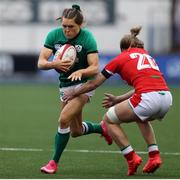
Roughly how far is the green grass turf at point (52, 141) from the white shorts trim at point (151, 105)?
73cm

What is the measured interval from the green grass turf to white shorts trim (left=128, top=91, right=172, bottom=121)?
729mm

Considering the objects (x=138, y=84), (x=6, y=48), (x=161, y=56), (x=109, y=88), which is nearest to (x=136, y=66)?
(x=138, y=84)

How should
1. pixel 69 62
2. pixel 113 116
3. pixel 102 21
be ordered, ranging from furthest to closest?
pixel 102 21 < pixel 69 62 < pixel 113 116

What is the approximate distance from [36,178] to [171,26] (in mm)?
25143

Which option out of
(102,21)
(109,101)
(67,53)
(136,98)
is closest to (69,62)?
(67,53)

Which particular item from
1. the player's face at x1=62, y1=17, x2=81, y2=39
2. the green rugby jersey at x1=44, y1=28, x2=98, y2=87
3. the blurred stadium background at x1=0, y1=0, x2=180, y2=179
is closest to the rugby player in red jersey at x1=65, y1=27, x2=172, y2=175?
the green rugby jersey at x1=44, y1=28, x2=98, y2=87

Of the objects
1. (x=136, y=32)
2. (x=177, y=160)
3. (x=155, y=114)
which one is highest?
(x=136, y=32)

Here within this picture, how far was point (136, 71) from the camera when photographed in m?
10.9

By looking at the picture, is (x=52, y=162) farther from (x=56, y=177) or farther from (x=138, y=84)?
(x=138, y=84)

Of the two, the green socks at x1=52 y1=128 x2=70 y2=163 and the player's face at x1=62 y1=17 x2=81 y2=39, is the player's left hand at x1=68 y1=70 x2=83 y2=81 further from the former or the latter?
the green socks at x1=52 y1=128 x2=70 y2=163

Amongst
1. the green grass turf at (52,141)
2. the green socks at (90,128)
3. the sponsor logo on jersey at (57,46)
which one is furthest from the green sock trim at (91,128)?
the sponsor logo on jersey at (57,46)

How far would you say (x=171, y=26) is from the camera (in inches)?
1377

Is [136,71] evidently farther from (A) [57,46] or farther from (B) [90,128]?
(B) [90,128]

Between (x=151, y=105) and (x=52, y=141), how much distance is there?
15.7ft
